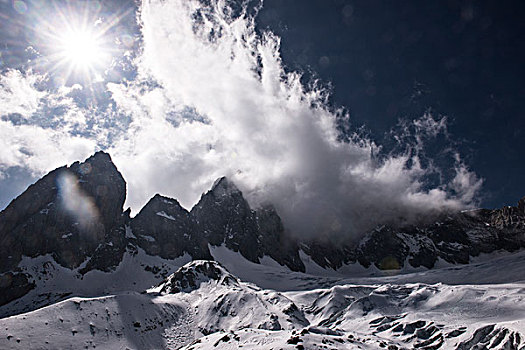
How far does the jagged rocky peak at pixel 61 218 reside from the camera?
15950 centimetres

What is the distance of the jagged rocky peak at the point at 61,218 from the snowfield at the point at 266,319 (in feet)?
90.7

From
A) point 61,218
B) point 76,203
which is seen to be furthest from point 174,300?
point 76,203

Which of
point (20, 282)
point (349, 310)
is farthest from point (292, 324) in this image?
point (20, 282)

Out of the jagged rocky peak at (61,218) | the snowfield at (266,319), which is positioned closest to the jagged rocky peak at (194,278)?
the snowfield at (266,319)

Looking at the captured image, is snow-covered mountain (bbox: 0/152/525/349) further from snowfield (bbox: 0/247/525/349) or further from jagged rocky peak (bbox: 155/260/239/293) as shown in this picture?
jagged rocky peak (bbox: 155/260/239/293)

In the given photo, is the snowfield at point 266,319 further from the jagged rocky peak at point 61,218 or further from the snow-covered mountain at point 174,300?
the jagged rocky peak at point 61,218

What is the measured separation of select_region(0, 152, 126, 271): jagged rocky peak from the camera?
6280 inches

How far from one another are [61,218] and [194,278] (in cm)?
10164

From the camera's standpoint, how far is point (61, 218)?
174 metres

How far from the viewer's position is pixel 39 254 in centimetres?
16062

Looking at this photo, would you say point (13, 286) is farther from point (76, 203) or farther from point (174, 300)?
point (174, 300)

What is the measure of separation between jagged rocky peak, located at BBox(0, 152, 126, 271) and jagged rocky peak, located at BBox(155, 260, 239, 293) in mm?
79093

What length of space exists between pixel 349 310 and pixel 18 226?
166 m

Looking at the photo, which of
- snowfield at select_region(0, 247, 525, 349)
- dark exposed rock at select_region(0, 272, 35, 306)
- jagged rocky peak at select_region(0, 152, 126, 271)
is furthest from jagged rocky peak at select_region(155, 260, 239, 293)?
jagged rocky peak at select_region(0, 152, 126, 271)
